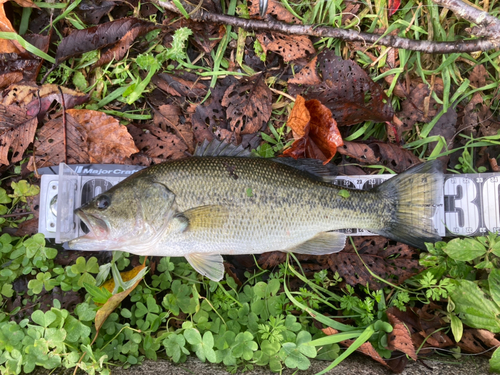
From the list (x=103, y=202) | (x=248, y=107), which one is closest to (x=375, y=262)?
(x=248, y=107)

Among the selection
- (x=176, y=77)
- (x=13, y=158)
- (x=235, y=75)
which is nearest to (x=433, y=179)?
(x=235, y=75)

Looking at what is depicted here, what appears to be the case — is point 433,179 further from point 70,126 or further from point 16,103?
point 16,103

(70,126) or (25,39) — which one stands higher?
(25,39)

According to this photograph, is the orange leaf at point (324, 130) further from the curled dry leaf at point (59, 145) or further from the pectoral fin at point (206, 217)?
the curled dry leaf at point (59, 145)

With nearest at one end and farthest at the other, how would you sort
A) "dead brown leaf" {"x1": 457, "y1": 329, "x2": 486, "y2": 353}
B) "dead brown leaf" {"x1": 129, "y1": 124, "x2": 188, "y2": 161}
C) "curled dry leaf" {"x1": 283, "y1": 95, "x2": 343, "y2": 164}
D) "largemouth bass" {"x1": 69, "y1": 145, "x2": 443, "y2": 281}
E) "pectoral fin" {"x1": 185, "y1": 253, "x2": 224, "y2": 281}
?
Result: 1. "largemouth bass" {"x1": 69, "y1": 145, "x2": 443, "y2": 281}
2. "pectoral fin" {"x1": 185, "y1": 253, "x2": 224, "y2": 281}
3. "dead brown leaf" {"x1": 457, "y1": 329, "x2": 486, "y2": 353}
4. "curled dry leaf" {"x1": 283, "y1": 95, "x2": 343, "y2": 164}
5. "dead brown leaf" {"x1": 129, "y1": 124, "x2": 188, "y2": 161}

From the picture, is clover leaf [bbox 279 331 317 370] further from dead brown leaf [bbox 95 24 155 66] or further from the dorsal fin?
dead brown leaf [bbox 95 24 155 66]

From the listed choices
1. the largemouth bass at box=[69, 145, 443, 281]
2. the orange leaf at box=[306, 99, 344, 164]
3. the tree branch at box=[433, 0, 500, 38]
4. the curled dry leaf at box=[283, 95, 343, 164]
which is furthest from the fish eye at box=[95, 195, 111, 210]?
the tree branch at box=[433, 0, 500, 38]
